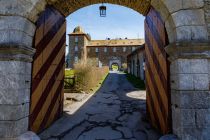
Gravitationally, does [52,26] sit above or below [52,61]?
above

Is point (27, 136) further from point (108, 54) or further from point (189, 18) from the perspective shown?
point (108, 54)

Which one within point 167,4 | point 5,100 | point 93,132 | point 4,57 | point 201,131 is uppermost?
point 167,4

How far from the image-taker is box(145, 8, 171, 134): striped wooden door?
3.46m

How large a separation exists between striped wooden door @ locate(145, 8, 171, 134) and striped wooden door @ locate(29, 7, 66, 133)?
247cm

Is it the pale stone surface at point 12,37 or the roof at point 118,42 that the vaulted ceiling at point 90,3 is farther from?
the roof at point 118,42

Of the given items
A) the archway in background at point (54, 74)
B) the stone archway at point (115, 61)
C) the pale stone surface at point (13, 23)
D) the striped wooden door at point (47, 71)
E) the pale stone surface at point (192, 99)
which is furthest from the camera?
the stone archway at point (115, 61)

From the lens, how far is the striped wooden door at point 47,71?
3824mm

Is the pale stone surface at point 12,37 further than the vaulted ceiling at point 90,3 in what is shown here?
No

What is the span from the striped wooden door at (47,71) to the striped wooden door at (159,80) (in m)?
2.47

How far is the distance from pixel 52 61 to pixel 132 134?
8.56ft

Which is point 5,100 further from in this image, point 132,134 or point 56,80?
point 132,134

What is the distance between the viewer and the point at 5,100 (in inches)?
114

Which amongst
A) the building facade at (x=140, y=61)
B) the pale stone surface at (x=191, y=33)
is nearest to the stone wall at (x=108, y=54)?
the building facade at (x=140, y=61)

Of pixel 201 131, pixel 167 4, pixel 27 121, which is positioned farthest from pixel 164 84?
pixel 27 121
